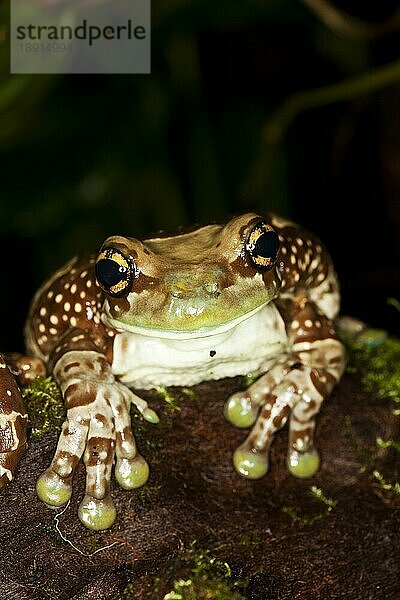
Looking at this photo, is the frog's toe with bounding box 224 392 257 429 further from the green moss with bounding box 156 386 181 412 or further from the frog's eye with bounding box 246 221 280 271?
the frog's eye with bounding box 246 221 280 271

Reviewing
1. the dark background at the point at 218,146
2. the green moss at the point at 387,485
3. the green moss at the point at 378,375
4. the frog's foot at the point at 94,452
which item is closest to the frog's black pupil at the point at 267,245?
the frog's foot at the point at 94,452

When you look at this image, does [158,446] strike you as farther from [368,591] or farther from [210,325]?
[368,591]

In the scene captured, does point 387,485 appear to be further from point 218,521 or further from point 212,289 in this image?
point 212,289

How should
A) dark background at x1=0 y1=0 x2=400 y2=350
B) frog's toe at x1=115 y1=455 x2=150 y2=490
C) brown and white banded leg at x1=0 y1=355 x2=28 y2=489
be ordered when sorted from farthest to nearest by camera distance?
dark background at x1=0 y1=0 x2=400 y2=350 < frog's toe at x1=115 y1=455 x2=150 y2=490 < brown and white banded leg at x1=0 y1=355 x2=28 y2=489

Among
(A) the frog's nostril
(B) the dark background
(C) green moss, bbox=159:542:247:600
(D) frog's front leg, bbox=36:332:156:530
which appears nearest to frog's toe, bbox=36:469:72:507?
(D) frog's front leg, bbox=36:332:156:530

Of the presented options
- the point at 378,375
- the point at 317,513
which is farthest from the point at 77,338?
the point at 378,375

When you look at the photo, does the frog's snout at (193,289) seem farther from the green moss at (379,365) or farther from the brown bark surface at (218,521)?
the green moss at (379,365)
